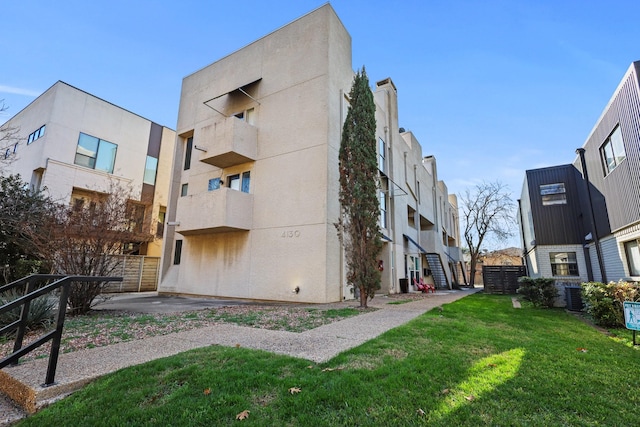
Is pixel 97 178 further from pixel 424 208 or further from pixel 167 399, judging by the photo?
pixel 424 208

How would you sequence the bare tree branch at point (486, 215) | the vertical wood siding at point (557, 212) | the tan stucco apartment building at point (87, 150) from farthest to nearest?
the bare tree branch at point (486, 215)
the tan stucco apartment building at point (87, 150)
the vertical wood siding at point (557, 212)

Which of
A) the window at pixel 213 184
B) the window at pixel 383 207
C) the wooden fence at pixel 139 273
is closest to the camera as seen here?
the window at pixel 213 184

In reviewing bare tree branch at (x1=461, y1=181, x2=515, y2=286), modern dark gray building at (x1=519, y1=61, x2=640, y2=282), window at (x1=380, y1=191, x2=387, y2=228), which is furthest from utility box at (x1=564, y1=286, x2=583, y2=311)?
bare tree branch at (x1=461, y1=181, x2=515, y2=286)

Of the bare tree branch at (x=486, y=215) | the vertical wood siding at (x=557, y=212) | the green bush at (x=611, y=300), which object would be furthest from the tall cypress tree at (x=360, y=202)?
the bare tree branch at (x=486, y=215)

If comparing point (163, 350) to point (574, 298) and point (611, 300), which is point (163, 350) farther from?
point (574, 298)

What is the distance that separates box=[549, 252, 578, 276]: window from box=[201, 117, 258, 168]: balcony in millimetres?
15616

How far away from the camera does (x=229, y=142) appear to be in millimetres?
13297

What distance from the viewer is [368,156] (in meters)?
10.4

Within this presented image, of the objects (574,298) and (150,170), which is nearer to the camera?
(574,298)

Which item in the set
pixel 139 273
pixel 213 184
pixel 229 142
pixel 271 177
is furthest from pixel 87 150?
pixel 271 177

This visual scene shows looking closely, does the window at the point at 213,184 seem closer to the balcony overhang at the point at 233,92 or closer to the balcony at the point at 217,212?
the balcony at the point at 217,212

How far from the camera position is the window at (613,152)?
9594mm

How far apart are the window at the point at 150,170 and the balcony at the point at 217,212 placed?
32.0ft

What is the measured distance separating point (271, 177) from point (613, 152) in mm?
12838
